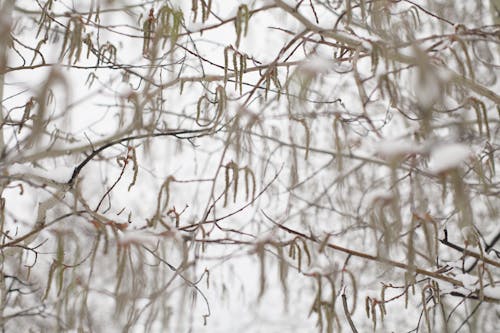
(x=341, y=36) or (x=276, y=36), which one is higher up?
(x=276, y=36)

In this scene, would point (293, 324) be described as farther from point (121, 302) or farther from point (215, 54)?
point (121, 302)

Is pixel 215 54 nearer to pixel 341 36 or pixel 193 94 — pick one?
pixel 193 94

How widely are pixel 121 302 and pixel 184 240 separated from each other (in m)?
0.18

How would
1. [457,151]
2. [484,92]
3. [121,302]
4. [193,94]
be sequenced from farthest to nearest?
1. [193,94]
2. [484,92]
3. [121,302]
4. [457,151]

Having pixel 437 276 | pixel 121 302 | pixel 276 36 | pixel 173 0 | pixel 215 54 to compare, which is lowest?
pixel 121 302

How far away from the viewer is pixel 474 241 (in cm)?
126

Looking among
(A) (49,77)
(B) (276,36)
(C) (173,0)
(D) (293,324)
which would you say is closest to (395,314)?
(D) (293,324)

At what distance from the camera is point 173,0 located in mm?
1275

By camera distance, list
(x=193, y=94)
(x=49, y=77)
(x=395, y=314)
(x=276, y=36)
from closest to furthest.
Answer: (x=49, y=77)
(x=193, y=94)
(x=276, y=36)
(x=395, y=314)

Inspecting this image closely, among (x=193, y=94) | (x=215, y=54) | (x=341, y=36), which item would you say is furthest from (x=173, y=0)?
(x=193, y=94)

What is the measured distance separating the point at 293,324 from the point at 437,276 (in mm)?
3952

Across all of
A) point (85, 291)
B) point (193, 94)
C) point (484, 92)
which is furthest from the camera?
point (193, 94)

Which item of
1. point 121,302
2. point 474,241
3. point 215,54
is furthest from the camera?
point 215,54

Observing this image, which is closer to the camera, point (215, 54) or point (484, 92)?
point (484, 92)
